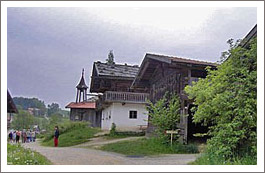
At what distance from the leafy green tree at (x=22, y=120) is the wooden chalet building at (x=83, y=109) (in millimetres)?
3524

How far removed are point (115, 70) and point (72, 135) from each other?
17.6ft

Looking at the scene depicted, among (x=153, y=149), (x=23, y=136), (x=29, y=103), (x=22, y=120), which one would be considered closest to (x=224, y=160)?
(x=153, y=149)

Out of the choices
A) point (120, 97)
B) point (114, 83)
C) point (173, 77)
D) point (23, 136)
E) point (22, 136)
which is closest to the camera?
point (22, 136)

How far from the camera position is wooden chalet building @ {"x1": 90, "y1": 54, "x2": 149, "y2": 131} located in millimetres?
18891

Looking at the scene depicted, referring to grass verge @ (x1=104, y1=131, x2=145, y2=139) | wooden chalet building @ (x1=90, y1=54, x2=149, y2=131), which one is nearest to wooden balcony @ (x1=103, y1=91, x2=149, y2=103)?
wooden chalet building @ (x1=90, y1=54, x2=149, y2=131)

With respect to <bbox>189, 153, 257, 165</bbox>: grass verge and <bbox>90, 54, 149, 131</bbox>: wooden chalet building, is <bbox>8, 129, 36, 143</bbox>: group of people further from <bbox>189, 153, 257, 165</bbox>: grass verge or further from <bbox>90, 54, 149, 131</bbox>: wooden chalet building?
<bbox>90, 54, 149, 131</bbox>: wooden chalet building

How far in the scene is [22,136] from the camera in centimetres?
1046

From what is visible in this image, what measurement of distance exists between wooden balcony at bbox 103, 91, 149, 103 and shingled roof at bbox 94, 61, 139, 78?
3.48 feet

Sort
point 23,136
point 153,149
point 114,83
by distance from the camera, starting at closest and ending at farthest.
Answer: point 23,136 < point 153,149 < point 114,83

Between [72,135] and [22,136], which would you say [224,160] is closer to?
[22,136]

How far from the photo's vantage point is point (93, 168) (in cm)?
687

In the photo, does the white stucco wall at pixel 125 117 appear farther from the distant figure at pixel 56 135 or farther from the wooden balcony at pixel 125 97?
the distant figure at pixel 56 135

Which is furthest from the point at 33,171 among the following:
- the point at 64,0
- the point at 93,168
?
the point at 64,0

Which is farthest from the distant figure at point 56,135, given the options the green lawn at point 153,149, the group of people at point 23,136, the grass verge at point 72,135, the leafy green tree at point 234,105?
the leafy green tree at point 234,105
